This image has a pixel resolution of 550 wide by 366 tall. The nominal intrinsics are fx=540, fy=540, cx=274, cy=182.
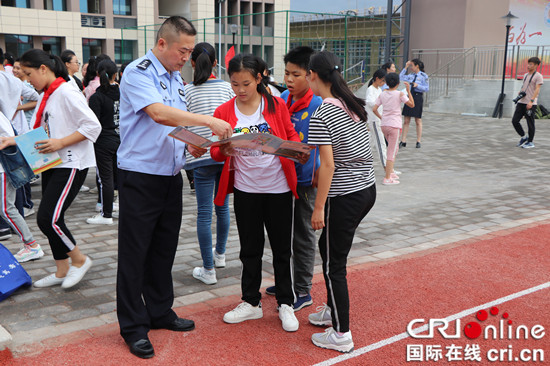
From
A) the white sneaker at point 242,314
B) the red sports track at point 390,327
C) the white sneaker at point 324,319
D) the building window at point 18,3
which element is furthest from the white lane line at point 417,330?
the building window at point 18,3

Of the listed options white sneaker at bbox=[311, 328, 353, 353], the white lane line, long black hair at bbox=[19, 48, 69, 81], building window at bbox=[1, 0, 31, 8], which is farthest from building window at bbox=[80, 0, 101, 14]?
white sneaker at bbox=[311, 328, 353, 353]

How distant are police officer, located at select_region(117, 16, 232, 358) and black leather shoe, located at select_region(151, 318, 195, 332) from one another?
221 mm

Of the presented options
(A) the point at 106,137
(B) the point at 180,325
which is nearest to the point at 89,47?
(A) the point at 106,137

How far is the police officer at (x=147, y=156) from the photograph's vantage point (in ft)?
10.8

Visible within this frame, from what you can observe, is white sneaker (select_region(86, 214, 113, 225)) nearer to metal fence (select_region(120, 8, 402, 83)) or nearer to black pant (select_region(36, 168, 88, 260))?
black pant (select_region(36, 168, 88, 260))

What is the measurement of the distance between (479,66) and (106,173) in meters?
21.8

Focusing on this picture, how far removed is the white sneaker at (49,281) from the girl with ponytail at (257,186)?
164 cm

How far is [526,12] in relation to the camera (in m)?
28.1

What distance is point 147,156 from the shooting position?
343cm

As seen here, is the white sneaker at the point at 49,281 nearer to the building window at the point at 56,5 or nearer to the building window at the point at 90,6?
the building window at the point at 56,5

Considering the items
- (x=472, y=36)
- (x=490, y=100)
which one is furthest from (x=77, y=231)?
(x=472, y=36)

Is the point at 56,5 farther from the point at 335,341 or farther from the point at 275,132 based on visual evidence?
the point at 335,341

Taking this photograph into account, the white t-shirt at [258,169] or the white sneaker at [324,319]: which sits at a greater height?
the white t-shirt at [258,169]

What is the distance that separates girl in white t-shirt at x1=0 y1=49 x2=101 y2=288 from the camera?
4.35 metres
